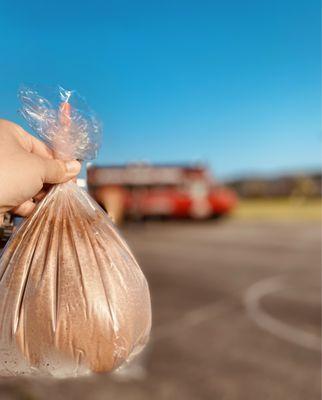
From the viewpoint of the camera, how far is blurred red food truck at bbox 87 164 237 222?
26.2 m

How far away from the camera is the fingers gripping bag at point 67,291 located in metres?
1.20

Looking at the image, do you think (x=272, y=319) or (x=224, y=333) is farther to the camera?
(x=272, y=319)

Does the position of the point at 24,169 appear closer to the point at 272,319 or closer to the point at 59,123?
the point at 59,123

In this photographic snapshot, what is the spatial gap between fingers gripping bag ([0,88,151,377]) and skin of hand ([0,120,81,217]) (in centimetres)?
3

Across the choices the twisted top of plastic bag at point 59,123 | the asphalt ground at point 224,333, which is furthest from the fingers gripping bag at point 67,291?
the asphalt ground at point 224,333

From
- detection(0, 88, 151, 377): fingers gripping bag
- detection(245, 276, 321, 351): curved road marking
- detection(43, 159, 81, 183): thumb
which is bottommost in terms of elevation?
detection(245, 276, 321, 351): curved road marking

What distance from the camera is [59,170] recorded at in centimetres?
131

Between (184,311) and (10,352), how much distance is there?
9.79 meters

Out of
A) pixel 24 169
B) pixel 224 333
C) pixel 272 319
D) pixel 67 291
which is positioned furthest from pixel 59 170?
pixel 272 319

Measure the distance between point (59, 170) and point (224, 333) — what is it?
8.77 meters

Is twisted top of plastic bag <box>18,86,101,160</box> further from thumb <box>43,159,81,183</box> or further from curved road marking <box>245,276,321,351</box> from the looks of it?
curved road marking <box>245,276,321,351</box>

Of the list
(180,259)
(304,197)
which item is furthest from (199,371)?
(304,197)

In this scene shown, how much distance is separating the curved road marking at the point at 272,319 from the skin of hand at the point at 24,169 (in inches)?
330

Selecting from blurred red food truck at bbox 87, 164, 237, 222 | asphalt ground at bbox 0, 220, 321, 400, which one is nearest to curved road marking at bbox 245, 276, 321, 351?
asphalt ground at bbox 0, 220, 321, 400
